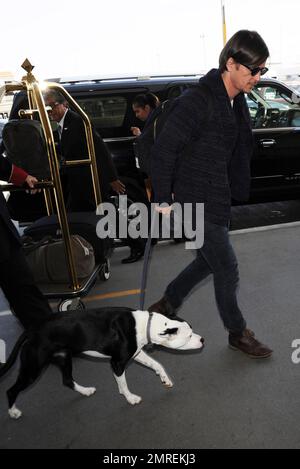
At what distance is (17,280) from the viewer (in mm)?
2631

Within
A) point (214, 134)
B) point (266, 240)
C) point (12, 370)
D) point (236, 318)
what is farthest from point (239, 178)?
point (266, 240)

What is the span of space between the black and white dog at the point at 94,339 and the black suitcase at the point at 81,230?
3.74 ft

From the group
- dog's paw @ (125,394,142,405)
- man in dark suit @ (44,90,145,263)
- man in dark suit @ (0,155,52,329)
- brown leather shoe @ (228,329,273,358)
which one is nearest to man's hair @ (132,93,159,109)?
man in dark suit @ (44,90,145,263)

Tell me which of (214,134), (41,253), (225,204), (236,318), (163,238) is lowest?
(163,238)

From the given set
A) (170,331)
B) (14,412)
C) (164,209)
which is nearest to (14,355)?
(14,412)

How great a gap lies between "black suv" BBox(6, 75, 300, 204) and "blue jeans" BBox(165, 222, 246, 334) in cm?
A: 263

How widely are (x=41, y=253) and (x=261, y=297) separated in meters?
1.99

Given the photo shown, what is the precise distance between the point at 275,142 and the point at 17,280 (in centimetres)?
444

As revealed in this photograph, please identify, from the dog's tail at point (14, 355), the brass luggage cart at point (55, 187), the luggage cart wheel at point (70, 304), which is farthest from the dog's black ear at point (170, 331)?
the luggage cart wheel at point (70, 304)

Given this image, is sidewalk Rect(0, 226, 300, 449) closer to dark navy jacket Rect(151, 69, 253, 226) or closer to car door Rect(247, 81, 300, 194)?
dark navy jacket Rect(151, 69, 253, 226)

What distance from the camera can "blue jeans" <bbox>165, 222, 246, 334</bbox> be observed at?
8.42 feet

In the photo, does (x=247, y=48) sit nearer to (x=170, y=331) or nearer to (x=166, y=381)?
(x=170, y=331)

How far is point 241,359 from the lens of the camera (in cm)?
293

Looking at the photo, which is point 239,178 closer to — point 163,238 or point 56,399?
point 56,399
